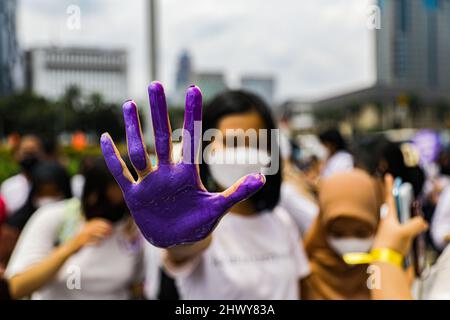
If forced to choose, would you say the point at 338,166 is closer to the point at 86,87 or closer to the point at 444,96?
A: the point at 86,87

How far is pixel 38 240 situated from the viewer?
187 cm

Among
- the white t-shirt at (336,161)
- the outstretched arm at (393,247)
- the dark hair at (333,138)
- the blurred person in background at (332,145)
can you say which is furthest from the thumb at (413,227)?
the dark hair at (333,138)

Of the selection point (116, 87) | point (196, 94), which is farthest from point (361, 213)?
point (116, 87)

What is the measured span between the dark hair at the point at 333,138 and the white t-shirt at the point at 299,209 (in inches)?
115

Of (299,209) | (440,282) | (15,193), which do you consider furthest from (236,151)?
(15,193)

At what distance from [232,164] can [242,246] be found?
0.93 feet

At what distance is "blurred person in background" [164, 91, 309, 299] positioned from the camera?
1.31m

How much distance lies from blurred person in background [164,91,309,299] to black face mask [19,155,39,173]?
2695 millimetres

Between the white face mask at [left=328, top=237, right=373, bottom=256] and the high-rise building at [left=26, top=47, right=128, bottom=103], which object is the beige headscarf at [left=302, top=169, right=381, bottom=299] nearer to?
the white face mask at [left=328, top=237, right=373, bottom=256]

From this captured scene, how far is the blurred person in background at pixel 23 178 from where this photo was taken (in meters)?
3.55

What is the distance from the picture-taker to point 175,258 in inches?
49.3

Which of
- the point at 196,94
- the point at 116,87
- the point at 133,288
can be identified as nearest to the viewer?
the point at 196,94
